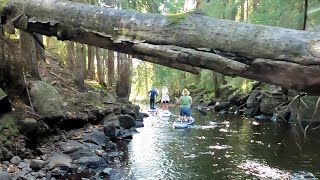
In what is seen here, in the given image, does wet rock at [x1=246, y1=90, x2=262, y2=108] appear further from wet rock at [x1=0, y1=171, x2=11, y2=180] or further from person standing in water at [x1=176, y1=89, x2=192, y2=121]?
wet rock at [x1=0, y1=171, x2=11, y2=180]

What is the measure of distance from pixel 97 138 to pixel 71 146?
3.96ft

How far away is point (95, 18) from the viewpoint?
3.93 metres

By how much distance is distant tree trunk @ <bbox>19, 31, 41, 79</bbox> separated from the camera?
9.15m

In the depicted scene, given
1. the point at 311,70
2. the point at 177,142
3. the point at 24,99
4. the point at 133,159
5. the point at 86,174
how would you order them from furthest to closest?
the point at 177,142
the point at 133,159
the point at 24,99
the point at 86,174
the point at 311,70

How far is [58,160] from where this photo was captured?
730 centimetres

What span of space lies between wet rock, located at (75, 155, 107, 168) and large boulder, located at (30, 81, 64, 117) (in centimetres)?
134

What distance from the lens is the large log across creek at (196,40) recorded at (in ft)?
9.89

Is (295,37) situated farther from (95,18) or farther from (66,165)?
(66,165)

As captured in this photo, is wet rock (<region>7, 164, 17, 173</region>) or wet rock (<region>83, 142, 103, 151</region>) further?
wet rock (<region>83, 142, 103, 151</region>)

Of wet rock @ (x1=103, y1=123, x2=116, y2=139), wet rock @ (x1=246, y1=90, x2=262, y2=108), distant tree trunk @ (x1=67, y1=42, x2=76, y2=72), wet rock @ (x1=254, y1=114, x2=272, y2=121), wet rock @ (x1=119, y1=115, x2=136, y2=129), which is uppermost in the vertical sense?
distant tree trunk @ (x1=67, y1=42, x2=76, y2=72)

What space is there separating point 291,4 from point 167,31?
7.33 metres

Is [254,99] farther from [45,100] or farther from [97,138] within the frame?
[45,100]

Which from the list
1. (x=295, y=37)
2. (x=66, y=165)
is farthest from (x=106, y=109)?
(x=295, y=37)

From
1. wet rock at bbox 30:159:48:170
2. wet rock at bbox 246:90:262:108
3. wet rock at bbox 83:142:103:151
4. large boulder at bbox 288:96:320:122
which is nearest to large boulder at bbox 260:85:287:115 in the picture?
wet rock at bbox 246:90:262:108
